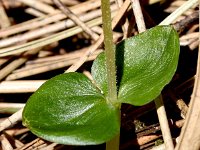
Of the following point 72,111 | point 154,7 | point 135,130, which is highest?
point 154,7

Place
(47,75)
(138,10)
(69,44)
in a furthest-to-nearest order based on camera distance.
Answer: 1. (69,44)
2. (47,75)
3. (138,10)

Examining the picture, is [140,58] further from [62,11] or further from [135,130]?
[62,11]

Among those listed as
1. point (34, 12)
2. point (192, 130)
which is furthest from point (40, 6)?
point (192, 130)

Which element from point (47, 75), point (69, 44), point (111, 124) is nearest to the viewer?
point (111, 124)

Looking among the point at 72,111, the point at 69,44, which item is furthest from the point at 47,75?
the point at 72,111

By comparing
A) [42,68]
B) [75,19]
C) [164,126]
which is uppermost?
[75,19]

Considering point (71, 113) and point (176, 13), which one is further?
point (176, 13)

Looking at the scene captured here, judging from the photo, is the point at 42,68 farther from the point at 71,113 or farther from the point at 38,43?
the point at 71,113
